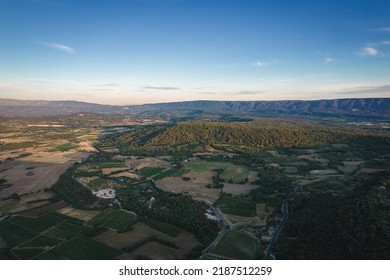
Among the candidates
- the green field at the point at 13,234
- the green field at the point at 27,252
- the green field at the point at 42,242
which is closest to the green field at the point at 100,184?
the green field at the point at 13,234

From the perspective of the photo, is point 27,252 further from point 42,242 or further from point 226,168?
point 226,168

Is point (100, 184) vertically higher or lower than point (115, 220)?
lower

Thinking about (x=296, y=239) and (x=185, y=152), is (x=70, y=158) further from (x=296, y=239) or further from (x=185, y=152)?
(x=296, y=239)

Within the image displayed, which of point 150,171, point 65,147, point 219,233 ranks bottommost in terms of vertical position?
point 65,147

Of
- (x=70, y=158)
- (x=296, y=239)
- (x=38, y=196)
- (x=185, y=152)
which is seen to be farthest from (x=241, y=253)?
(x=70, y=158)

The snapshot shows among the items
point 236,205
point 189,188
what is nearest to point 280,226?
point 236,205
